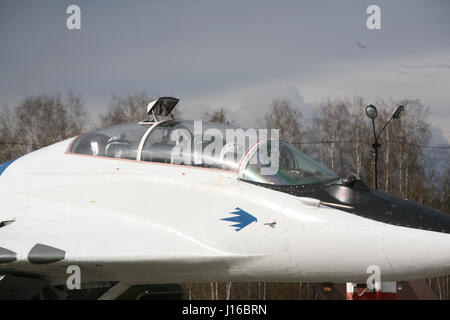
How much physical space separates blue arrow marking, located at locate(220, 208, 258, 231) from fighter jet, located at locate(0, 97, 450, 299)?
0.4 inches

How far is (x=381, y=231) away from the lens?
420 centimetres

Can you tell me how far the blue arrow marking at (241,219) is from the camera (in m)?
4.52

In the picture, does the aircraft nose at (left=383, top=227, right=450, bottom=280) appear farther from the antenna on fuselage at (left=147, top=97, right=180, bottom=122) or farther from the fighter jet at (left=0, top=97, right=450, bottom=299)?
the antenna on fuselage at (left=147, top=97, right=180, bottom=122)

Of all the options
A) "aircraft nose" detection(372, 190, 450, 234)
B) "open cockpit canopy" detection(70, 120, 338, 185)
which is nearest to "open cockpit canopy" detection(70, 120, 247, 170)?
"open cockpit canopy" detection(70, 120, 338, 185)

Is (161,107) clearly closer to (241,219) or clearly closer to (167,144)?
(167,144)

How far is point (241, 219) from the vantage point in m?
4.55

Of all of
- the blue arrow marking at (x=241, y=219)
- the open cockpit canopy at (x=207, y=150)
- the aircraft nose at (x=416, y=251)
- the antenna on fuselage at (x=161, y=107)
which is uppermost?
the antenna on fuselage at (x=161, y=107)

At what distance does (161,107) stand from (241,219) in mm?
2370

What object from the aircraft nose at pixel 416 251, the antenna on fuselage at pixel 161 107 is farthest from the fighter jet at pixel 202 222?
the antenna on fuselage at pixel 161 107

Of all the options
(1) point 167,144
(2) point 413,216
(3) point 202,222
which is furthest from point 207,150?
(2) point 413,216

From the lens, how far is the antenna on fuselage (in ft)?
20.0

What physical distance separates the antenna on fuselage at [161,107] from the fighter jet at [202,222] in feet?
2.04

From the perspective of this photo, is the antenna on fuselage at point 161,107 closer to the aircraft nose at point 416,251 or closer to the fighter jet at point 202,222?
the fighter jet at point 202,222

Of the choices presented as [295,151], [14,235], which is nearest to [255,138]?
[295,151]
